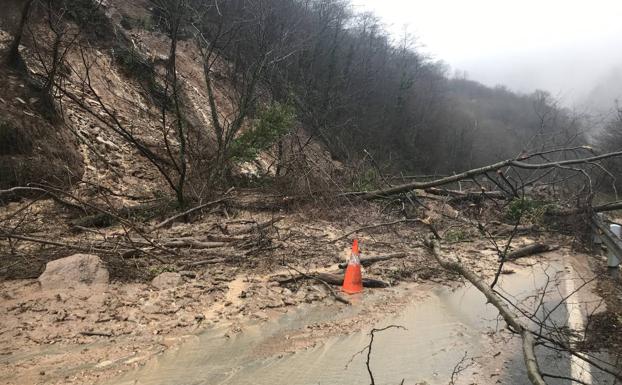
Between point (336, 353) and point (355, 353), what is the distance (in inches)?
6.8

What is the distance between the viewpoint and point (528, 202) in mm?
9836

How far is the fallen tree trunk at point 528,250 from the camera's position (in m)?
8.14

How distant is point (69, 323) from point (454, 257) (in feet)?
19.0

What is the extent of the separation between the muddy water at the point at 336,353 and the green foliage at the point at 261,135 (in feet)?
17.7

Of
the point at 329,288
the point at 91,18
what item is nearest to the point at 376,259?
the point at 329,288

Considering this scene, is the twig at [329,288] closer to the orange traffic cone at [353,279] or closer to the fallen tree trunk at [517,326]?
the orange traffic cone at [353,279]

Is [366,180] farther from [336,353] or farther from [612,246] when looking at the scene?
[336,353]

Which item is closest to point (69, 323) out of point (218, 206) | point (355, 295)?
point (355, 295)

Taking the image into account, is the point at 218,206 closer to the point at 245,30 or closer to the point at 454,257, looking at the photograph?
the point at 454,257

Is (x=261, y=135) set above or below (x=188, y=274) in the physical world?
above

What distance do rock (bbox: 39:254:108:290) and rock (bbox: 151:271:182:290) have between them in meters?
0.52

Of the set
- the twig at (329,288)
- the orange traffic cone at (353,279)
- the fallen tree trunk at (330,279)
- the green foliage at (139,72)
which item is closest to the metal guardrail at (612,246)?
the fallen tree trunk at (330,279)

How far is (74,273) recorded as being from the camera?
4793 mm

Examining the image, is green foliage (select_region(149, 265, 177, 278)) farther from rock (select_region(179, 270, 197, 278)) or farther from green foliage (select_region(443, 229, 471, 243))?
green foliage (select_region(443, 229, 471, 243))
